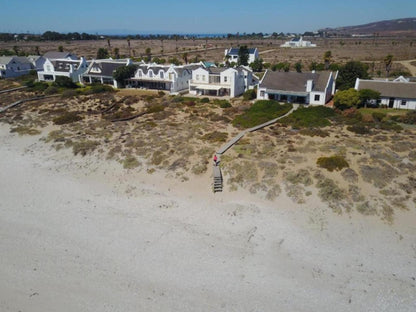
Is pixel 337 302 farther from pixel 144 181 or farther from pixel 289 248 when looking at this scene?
pixel 144 181

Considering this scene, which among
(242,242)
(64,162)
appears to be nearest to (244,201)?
(242,242)

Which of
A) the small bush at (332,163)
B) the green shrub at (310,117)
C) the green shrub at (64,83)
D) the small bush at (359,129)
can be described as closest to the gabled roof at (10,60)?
the green shrub at (64,83)

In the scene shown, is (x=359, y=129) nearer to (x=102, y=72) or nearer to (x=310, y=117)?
(x=310, y=117)

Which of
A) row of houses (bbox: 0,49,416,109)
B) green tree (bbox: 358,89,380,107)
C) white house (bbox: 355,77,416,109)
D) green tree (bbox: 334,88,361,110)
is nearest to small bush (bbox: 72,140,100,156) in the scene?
row of houses (bbox: 0,49,416,109)

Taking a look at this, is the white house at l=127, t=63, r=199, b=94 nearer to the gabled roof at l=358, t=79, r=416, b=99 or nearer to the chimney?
the chimney

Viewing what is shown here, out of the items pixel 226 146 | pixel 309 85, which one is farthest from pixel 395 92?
pixel 226 146

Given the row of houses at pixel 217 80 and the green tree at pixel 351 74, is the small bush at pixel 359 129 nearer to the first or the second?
the row of houses at pixel 217 80

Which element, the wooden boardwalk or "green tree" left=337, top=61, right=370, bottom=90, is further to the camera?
"green tree" left=337, top=61, right=370, bottom=90
